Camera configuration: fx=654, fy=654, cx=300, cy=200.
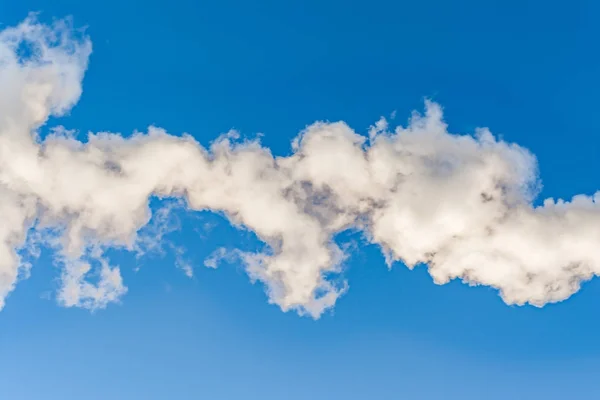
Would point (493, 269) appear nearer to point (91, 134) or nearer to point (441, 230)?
point (441, 230)

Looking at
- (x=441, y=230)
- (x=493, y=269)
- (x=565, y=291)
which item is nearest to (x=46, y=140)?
(x=441, y=230)

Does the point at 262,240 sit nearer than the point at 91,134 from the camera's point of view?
No

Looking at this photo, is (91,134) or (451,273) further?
(451,273)

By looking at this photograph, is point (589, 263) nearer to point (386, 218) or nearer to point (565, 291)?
point (565, 291)

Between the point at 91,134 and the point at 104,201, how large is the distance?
5.73 meters

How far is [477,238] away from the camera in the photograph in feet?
160

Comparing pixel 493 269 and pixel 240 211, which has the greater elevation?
pixel 240 211

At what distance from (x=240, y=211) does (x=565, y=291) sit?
83.4ft

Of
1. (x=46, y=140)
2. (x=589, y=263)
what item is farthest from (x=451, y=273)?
(x=46, y=140)

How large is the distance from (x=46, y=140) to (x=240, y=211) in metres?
15.0

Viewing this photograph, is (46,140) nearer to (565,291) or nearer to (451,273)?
(451,273)

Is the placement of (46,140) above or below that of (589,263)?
above

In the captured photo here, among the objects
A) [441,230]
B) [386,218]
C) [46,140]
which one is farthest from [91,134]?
[441,230]

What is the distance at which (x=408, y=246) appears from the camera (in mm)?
49250
